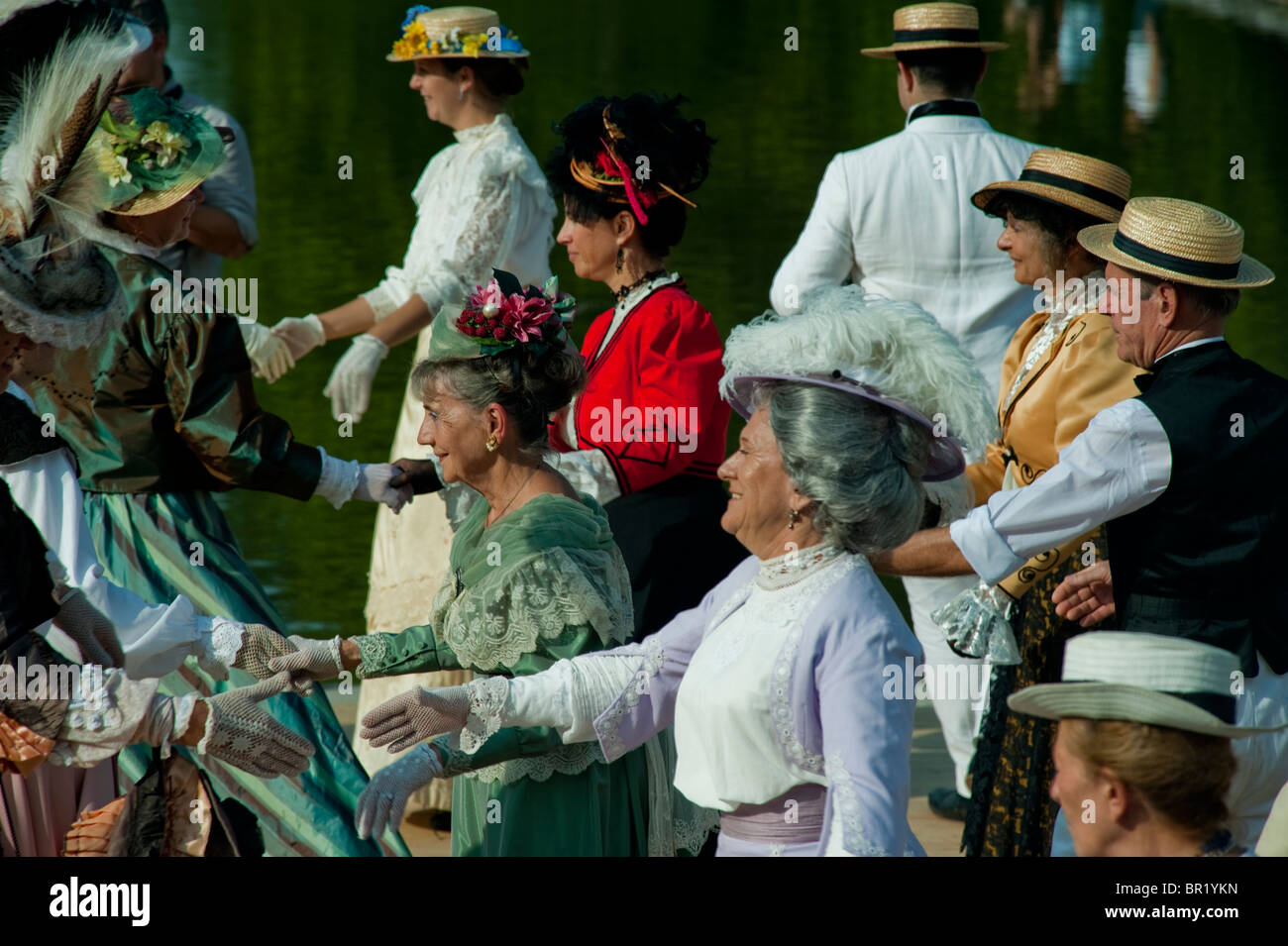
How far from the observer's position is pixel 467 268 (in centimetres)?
580

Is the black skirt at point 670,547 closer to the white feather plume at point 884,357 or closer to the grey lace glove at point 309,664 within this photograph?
the grey lace glove at point 309,664

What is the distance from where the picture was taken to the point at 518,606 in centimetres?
375

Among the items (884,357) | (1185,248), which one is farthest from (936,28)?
(884,357)

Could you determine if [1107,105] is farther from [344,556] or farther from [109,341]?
[109,341]

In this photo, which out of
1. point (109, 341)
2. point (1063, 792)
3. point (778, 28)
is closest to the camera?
point (1063, 792)

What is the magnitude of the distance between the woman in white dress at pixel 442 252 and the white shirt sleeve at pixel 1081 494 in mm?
2256

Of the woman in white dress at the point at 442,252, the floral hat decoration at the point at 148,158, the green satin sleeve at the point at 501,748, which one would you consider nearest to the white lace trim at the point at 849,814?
the green satin sleeve at the point at 501,748

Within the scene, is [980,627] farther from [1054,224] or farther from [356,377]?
[356,377]

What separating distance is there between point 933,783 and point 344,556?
379cm

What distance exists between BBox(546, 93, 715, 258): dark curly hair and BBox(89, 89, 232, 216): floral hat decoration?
34.7 inches

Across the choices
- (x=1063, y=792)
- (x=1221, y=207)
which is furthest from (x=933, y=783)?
(x=1221, y=207)

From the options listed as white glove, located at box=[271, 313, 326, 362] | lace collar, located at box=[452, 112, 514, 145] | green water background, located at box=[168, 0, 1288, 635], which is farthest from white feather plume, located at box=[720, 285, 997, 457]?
green water background, located at box=[168, 0, 1288, 635]

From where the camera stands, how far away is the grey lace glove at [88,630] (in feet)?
12.3
